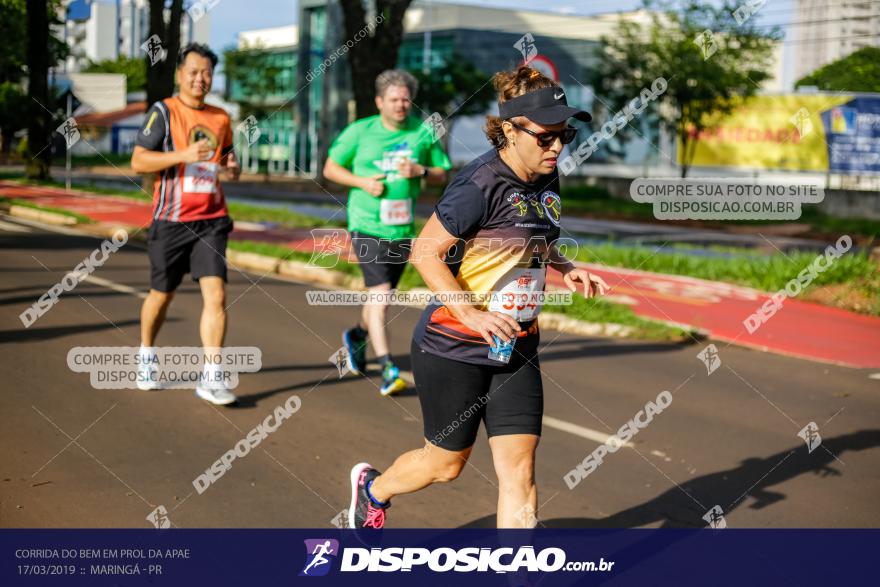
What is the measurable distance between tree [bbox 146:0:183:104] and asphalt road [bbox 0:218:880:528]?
51.7 ft

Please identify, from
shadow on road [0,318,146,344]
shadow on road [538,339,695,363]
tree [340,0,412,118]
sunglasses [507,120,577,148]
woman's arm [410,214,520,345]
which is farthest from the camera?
tree [340,0,412,118]

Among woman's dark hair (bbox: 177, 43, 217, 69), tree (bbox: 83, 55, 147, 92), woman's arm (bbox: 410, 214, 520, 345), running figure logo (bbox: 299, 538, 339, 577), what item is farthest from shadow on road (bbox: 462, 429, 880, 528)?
tree (bbox: 83, 55, 147, 92)

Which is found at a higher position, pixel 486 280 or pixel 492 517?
pixel 486 280

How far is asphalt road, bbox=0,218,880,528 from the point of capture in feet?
15.6

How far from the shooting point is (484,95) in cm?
4716

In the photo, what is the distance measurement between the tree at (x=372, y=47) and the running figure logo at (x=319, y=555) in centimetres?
1765

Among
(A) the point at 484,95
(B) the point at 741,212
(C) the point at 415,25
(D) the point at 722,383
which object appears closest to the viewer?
(D) the point at 722,383

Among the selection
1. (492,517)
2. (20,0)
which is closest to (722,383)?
(492,517)

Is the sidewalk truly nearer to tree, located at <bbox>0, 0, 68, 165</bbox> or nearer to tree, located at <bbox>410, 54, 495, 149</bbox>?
tree, located at <bbox>0, 0, 68, 165</bbox>

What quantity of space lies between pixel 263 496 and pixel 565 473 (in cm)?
162

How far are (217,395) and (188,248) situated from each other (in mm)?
937

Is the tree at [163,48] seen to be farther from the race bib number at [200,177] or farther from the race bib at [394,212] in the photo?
the race bib number at [200,177]

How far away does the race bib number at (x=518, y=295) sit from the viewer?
371 centimetres

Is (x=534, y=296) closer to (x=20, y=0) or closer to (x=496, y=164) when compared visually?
(x=496, y=164)
